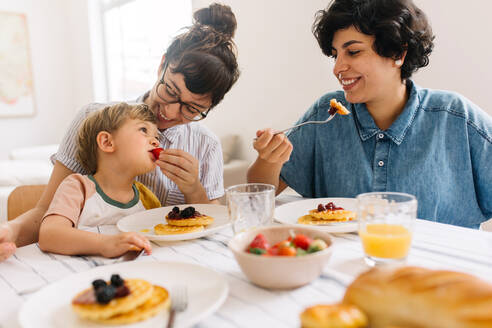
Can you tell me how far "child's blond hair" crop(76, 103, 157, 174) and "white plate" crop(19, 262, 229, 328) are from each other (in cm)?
74

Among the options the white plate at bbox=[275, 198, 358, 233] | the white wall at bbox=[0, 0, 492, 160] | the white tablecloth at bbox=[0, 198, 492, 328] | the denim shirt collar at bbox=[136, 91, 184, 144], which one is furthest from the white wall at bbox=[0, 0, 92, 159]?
the white tablecloth at bbox=[0, 198, 492, 328]

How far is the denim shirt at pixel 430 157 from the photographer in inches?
60.1

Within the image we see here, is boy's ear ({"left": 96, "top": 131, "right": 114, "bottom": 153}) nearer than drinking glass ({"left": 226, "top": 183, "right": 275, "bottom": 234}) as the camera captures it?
No

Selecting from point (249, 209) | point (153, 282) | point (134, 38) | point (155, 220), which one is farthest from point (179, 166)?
point (134, 38)

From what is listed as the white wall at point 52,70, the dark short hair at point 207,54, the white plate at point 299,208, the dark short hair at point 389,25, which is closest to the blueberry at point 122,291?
the white plate at point 299,208

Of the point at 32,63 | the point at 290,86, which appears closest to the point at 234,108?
the point at 290,86

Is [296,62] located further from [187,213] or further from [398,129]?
[187,213]

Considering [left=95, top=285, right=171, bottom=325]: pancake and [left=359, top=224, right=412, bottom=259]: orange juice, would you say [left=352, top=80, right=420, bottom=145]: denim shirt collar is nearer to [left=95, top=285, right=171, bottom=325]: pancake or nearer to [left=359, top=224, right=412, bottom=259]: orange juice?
[left=359, top=224, right=412, bottom=259]: orange juice

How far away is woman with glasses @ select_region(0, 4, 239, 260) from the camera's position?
147cm

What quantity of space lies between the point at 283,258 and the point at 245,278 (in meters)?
0.16

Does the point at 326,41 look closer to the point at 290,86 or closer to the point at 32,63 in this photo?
the point at 290,86

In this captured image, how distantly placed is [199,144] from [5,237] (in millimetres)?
919

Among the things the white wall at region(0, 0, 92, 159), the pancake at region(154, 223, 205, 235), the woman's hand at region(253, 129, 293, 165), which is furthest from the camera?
the white wall at region(0, 0, 92, 159)

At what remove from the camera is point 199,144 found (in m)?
1.82
